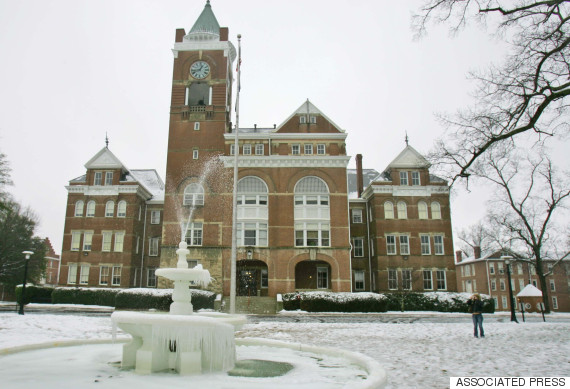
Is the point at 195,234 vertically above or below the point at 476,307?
above

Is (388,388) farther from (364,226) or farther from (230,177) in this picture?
(364,226)

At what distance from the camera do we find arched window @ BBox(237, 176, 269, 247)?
1532 inches

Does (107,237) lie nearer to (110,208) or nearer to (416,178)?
(110,208)

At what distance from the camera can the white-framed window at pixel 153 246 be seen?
46656 mm

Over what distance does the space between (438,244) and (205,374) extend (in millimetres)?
38597

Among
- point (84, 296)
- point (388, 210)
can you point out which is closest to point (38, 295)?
point (84, 296)

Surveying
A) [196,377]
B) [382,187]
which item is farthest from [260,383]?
[382,187]

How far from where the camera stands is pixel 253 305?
1367 inches

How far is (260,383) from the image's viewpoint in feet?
24.6

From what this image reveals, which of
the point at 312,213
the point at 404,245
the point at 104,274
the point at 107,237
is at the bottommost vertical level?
the point at 104,274

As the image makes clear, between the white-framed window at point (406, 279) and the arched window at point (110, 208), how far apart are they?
30.2 meters

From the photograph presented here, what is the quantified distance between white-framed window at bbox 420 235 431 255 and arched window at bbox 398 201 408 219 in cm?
267

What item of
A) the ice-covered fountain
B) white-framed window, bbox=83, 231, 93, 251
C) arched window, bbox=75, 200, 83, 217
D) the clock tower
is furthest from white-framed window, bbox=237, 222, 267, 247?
the ice-covered fountain

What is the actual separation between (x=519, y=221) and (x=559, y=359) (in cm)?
3709
